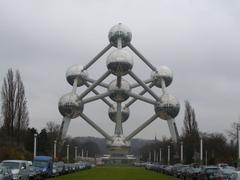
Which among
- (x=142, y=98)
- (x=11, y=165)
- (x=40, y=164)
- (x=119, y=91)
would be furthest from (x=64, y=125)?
(x=11, y=165)

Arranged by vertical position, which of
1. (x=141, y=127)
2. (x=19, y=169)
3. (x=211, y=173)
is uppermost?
(x=141, y=127)

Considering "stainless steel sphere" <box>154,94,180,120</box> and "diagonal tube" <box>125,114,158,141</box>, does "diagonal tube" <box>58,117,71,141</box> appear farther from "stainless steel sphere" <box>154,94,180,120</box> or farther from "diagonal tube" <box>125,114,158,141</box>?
"stainless steel sphere" <box>154,94,180,120</box>

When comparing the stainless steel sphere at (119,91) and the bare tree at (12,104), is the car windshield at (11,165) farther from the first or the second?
the stainless steel sphere at (119,91)

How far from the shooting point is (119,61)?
301 feet

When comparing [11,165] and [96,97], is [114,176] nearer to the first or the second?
[11,165]

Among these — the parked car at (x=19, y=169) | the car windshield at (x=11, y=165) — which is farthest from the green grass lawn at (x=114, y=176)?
the car windshield at (x=11, y=165)

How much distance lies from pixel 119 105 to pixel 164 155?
21.1m

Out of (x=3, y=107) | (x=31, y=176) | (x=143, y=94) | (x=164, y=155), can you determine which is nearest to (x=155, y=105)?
(x=143, y=94)

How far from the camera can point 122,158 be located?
121 m

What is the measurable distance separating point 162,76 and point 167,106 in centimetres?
679

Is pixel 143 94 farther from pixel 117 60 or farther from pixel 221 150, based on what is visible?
pixel 221 150

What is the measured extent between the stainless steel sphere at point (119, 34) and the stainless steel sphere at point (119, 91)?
6.82 meters

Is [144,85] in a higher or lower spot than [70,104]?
higher

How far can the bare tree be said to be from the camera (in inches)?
2250
